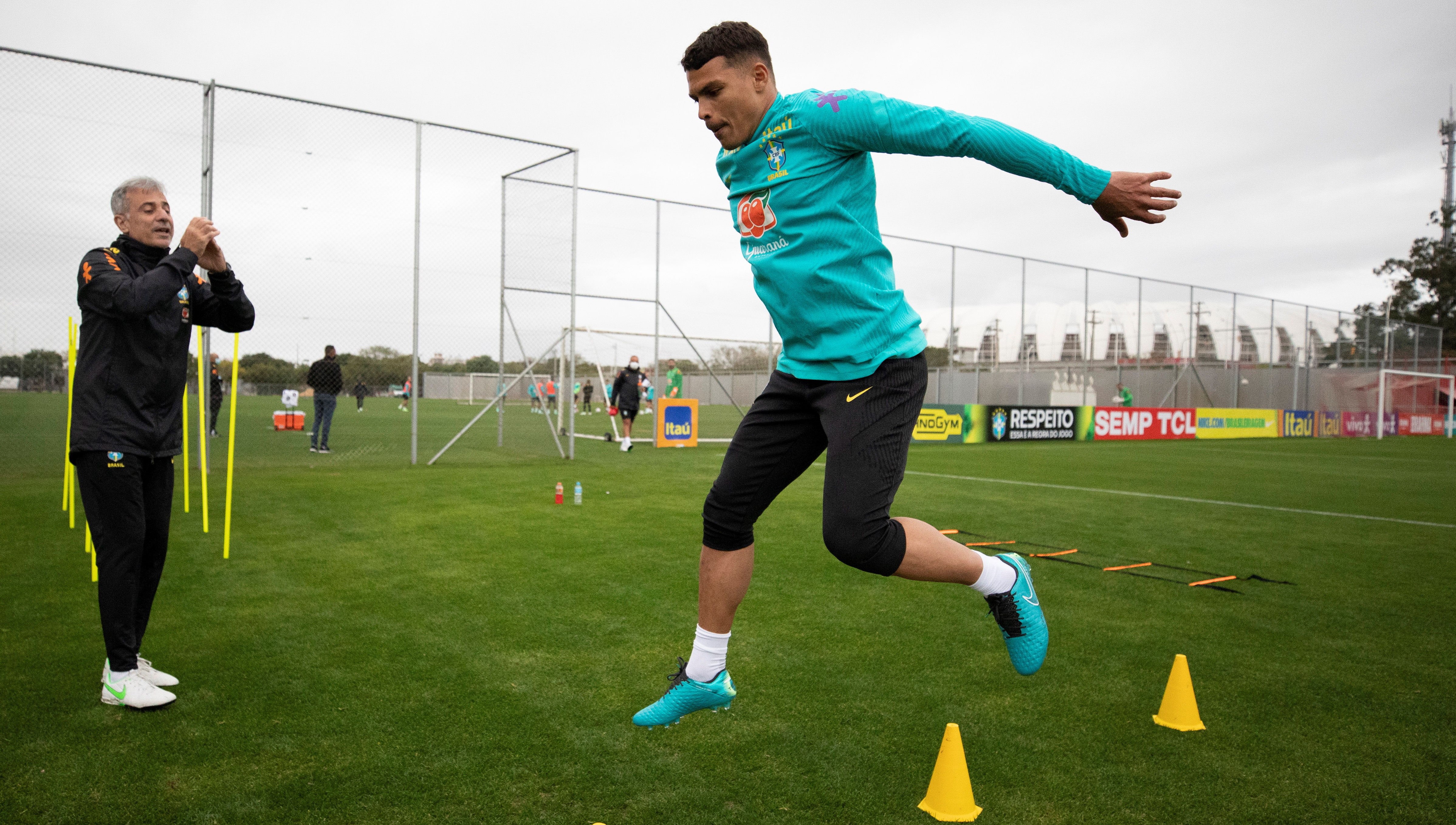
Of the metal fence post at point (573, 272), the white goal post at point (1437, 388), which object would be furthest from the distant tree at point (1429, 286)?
the metal fence post at point (573, 272)

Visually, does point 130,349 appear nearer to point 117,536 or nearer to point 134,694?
point 117,536

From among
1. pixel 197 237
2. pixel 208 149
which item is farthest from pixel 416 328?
pixel 197 237

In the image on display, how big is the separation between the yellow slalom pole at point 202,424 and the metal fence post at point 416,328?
2.61m

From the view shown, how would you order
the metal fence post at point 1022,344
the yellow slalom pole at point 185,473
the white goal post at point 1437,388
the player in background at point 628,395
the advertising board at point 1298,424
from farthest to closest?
the white goal post at point 1437,388 → the advertising board at point 1298,424 → the metal fence post at point 1022,344 → the player in background at point 628,395 → the yellow slalom pole at point 185,473

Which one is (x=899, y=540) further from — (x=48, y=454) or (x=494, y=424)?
(x=494, y=424)

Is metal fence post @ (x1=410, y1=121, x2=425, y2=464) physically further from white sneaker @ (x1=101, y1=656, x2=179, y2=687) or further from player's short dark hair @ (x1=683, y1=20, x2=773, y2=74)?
player's short dark hair @ (x1=683, y1=20, x2=773, y2=74)

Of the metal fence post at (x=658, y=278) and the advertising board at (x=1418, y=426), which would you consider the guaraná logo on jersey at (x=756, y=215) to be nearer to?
the metal fence post at (x=658, y=278)

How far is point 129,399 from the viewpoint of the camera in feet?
11.1

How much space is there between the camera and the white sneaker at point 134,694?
3229 mm

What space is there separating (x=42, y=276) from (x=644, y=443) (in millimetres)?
10472

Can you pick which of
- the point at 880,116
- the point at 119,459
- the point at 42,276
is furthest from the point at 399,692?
the point at 42,276

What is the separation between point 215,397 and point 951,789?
60.6ft

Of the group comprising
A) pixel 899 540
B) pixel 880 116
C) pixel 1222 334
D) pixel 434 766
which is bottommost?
pixel 434 766

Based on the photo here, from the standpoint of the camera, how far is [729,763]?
282 cm
